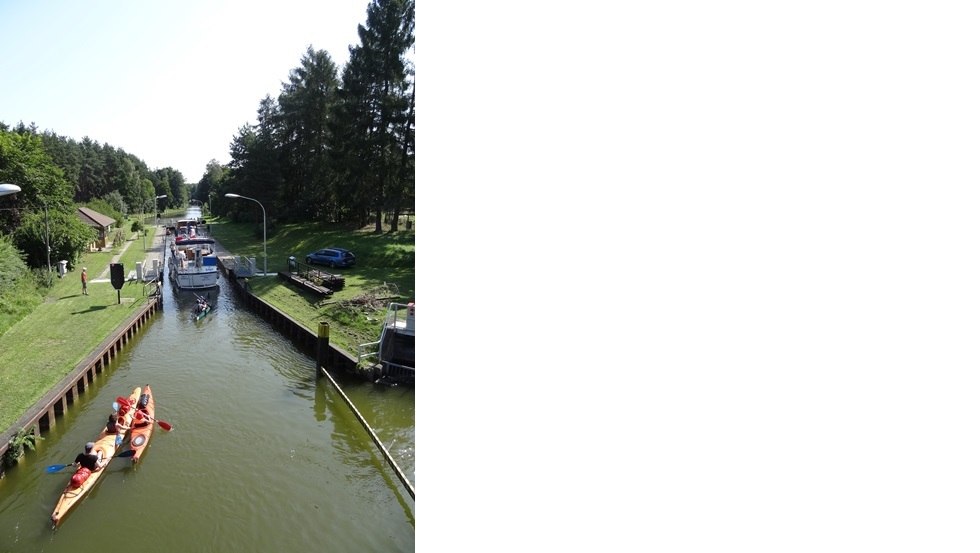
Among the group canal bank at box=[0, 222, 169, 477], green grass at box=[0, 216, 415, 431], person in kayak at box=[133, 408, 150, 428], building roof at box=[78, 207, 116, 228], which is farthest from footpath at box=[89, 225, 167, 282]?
person in kayak at box=[133, 408, 150, 428]

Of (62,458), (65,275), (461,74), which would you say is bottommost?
(62,458)

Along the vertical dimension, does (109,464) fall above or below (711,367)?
below

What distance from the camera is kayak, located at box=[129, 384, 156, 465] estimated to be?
8391 millimetres

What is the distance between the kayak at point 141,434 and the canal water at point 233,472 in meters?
0.14

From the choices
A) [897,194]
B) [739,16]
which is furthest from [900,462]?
[739,16]

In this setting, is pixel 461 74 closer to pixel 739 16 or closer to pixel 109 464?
pixel 739 16

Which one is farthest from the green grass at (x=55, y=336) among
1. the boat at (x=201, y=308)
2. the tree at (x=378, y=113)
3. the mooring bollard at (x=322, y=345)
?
the tree at (x=378, y=113)

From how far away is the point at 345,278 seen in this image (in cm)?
1997

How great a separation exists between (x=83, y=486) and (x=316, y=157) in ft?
93.3

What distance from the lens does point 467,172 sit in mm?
1819

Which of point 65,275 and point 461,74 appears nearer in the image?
point 461,74

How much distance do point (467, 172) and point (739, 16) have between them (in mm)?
879

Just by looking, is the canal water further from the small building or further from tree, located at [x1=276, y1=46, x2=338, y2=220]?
tree, located at [x1=276, y1=46, x2=338, y2=220]

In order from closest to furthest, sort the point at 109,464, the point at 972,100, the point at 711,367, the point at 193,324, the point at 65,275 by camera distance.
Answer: the point at 972,100
the point at 711,367
the point at 109,464
the point at 193,324
the point at 65,275
